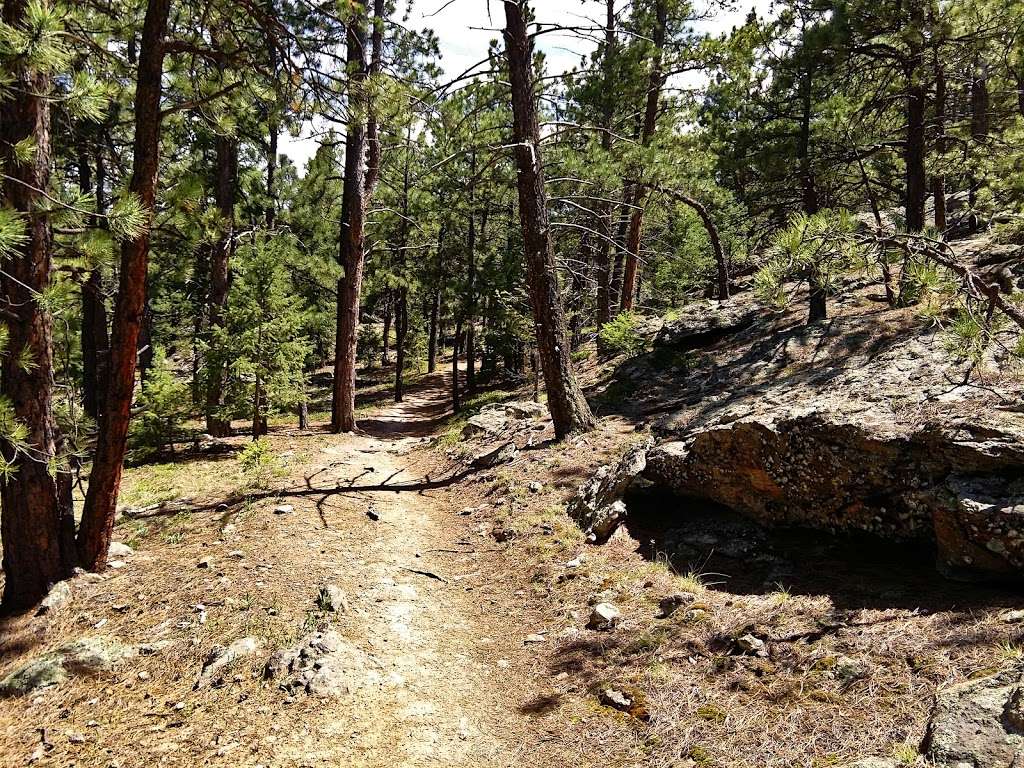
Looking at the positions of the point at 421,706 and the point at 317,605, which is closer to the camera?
the point at 421,706

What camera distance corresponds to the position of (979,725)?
Answer: 8.54ft

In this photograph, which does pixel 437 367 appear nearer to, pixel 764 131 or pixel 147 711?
pixel 764 131

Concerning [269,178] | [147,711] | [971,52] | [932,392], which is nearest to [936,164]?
[971,52]

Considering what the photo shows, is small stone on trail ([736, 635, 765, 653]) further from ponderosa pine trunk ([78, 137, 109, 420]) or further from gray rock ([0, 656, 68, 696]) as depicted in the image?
ponderosa pine trunk ([78, 137, 109, 420])

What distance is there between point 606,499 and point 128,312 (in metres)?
5.97

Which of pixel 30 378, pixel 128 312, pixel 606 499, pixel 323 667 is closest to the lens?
pixel 323 667

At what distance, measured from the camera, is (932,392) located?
5.26 m

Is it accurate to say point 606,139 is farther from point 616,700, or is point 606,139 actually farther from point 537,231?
point 616,700

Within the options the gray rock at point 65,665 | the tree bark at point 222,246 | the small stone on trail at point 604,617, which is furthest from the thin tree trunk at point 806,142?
the tree bark at point 222,246

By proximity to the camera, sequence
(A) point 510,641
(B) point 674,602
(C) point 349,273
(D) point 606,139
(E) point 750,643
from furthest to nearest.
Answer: (D) point 606,139
(C) point 349,273
(A) point 510,641
(B) point 674,602
(E) point 750,643

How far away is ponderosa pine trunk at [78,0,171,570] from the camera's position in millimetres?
6055

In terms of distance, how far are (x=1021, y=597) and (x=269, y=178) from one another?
69.7 feet

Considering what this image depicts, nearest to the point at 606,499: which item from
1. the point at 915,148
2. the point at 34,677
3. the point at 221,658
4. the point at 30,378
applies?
the point at 221,658

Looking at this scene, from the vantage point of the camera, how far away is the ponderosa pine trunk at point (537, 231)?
9305 mm
